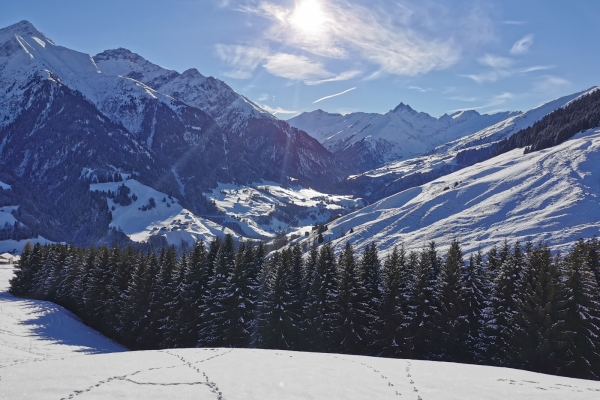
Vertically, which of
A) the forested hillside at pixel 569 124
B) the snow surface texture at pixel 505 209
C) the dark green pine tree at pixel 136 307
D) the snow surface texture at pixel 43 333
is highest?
the forested hillside at pixel 569 124

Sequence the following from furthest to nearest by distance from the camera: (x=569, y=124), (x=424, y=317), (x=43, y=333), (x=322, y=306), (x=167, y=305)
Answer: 1. (x=569, y=124)
2. (x=167, y=305)
3. (x=43, y=333)
4. (x=322, y=306)
5. (x=424, y=317)

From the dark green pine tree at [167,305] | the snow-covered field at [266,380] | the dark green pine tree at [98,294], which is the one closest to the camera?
the snow-covered field at [266,380]

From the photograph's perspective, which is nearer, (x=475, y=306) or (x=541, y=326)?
(x=541, y=326)

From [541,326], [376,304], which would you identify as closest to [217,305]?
[376,304]

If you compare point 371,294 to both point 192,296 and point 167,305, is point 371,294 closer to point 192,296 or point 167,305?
point 192,296

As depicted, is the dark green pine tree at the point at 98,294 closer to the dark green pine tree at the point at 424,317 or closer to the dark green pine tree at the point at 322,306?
the dark green pine tree at the point at 322,306

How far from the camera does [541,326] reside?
35.1 meters

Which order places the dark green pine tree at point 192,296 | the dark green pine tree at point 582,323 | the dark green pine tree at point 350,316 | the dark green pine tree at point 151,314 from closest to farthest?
the dark green pine tree at point 582,323, the dark green pine tree at point 350,316, the dark green pine tree at point 192,296, the dark green pine tree at point 151,314

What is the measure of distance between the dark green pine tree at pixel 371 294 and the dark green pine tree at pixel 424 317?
13.5 feet

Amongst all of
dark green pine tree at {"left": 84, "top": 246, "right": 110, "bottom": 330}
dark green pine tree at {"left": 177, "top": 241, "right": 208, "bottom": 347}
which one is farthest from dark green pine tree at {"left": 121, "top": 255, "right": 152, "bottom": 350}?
dark green pine tree at {"left": 84, "top": 246, "right": 110, "bottom": 330}

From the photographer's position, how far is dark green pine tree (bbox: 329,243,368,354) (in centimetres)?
4569

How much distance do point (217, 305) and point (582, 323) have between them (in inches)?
1574

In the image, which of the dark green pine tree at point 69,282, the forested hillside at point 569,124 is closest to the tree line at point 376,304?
the dark green pine tree at point 69,282

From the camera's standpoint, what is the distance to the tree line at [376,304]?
34.9m
